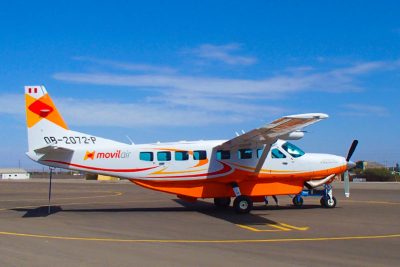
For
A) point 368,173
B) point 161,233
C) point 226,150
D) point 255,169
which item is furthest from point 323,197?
point 368,173

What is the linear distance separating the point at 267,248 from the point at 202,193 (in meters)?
9.83

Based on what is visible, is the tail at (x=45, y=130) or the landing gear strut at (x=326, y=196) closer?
the tail at (x=45, y=130)

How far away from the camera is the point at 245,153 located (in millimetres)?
21062

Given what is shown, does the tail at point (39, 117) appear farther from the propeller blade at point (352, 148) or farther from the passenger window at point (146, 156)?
the propeller blade at point (352, 148)

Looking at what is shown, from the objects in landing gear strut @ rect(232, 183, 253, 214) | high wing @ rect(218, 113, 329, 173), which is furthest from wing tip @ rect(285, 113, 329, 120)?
landing gear strut @ rect(232, 183, 253, 214)

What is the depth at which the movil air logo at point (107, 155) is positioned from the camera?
67.5ft

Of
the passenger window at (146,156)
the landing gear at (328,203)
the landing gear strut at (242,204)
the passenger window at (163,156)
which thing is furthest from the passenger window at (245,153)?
the landing gear at (328,203)

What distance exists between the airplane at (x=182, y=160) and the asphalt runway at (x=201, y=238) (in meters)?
1.22

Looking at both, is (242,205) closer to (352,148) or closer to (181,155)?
(181,155)

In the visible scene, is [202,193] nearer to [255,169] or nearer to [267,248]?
[255,169]

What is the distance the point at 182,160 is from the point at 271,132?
459cm

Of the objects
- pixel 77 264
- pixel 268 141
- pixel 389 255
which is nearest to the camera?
pixel 77 264

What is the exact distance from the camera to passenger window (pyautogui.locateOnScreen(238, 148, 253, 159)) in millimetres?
→ 21000

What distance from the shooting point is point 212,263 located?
940 centimetres
